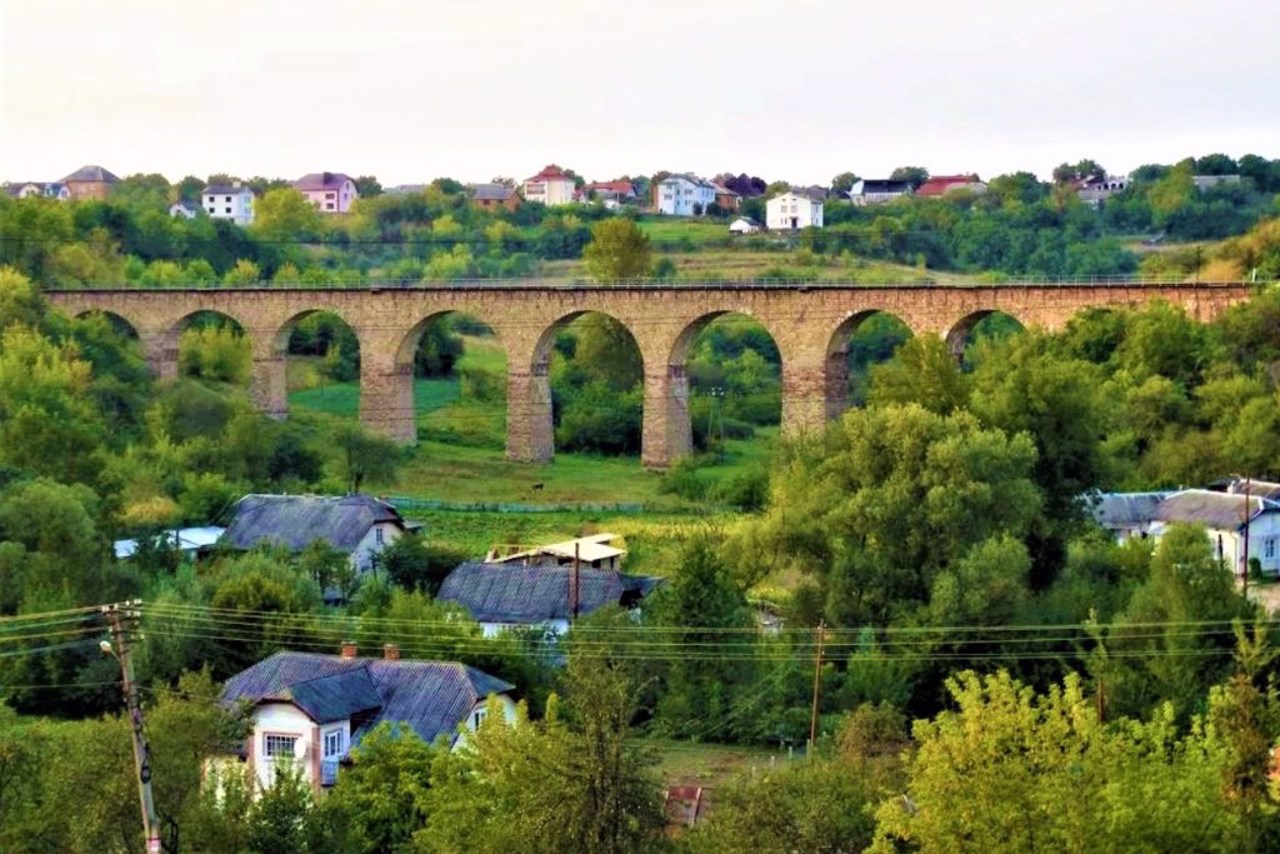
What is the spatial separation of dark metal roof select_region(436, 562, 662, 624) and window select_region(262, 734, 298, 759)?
352 inches

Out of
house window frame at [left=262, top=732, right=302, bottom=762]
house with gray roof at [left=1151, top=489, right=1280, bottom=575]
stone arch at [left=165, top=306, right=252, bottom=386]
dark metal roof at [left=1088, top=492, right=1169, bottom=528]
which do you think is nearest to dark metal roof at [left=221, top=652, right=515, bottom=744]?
house window frame at [left=262, top=732, right=302, bottom=762]

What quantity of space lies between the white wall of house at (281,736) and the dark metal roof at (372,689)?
Result: 0.15 metres

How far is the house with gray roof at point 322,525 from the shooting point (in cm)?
4297

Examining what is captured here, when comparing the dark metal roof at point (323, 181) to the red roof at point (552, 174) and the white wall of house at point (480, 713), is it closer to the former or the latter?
the red roof at point (552, 174)

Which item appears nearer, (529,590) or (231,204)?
(529,590)

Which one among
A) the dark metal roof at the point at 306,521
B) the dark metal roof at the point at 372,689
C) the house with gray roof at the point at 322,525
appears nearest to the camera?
the dark metal roof at the point at 372,689

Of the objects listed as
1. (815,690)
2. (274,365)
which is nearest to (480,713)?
(815,690)

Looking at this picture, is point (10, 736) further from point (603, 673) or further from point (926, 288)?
point (926, 288)

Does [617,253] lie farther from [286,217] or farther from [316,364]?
[286,217]

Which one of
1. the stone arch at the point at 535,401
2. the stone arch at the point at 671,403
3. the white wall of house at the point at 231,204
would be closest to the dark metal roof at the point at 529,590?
the stone arch at the point at 671,403

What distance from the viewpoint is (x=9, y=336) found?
216 ft

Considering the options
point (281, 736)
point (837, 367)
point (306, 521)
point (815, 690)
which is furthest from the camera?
point (837, 367)

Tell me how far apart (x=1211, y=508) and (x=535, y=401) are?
29.2m

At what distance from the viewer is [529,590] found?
38.0m
